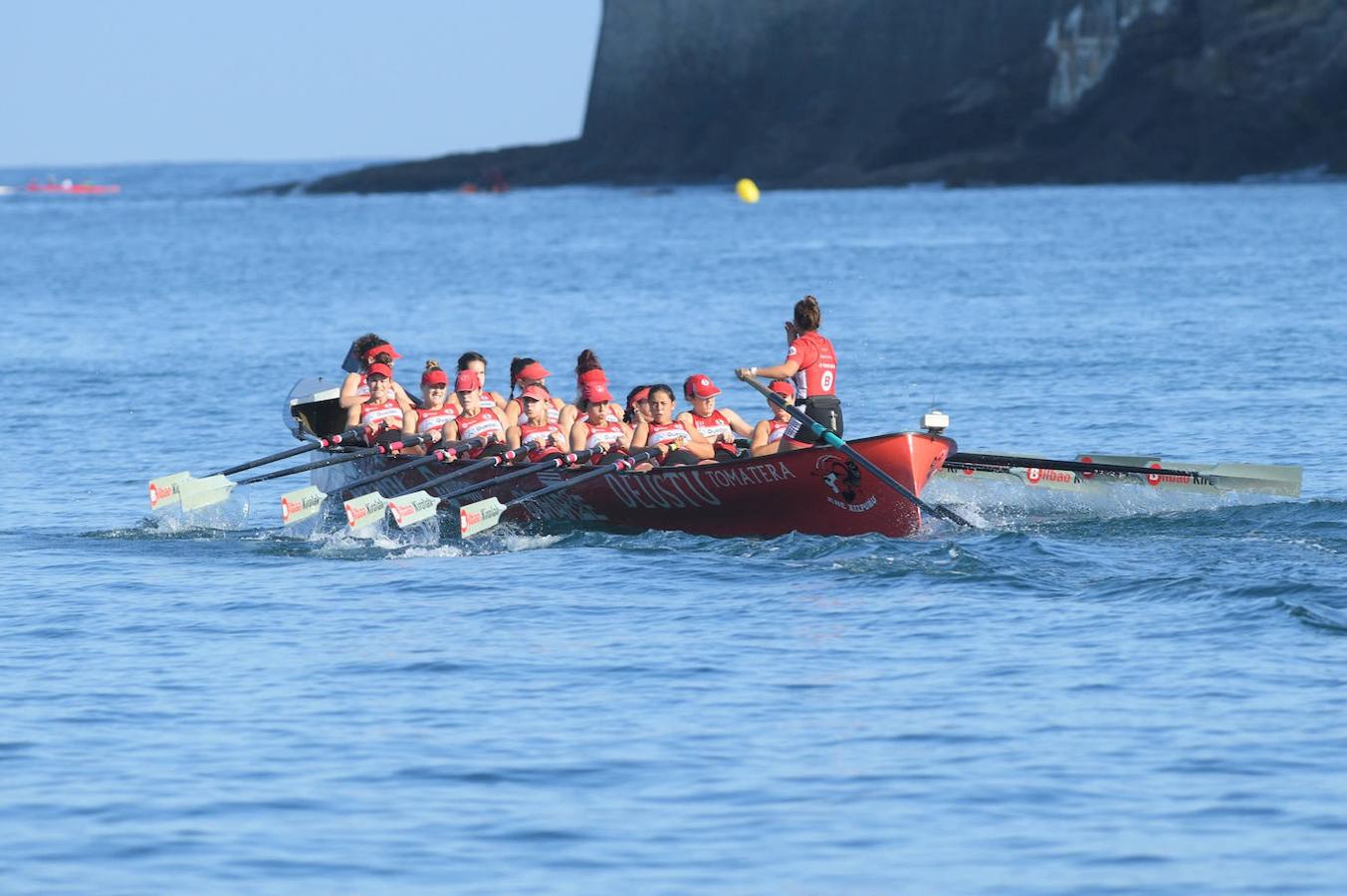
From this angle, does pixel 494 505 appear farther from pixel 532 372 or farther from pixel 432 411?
pixel 432 411

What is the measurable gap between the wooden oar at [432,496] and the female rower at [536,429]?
312 mm

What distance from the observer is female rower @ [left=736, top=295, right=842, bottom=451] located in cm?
1748

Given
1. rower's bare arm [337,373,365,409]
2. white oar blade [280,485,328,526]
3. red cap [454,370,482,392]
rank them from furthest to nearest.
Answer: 1. rower's bare arm [337,373,365,409]
2. red cap [454,370,482,392]
3. white oar blade [280,485,328,526]

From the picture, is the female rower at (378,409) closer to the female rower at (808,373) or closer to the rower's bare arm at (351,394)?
the rower's bare arm at (351,394)

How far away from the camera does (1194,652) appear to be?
1345cm

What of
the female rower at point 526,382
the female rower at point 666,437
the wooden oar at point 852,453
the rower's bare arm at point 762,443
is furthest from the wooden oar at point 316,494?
→ the wooden oar at point 852,453

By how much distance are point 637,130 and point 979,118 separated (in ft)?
111

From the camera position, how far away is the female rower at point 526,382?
63.7 ft

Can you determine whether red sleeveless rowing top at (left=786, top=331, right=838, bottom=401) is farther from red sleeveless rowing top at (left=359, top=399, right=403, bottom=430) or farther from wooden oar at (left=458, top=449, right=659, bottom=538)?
red sleeveless rowing top at (left=359, top=399, right=403, bottom=430)

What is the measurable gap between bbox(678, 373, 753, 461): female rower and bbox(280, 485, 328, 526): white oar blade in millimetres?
3537

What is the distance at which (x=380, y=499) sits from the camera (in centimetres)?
1872

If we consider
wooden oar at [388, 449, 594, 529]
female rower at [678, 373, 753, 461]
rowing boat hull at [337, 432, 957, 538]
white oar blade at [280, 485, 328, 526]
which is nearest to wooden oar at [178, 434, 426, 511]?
white oar blade at [280, 485, 328, 526]

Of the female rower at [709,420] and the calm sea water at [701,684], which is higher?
the female rower at [709,420]

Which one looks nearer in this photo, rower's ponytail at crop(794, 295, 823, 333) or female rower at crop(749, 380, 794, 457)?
rower's ponytail at crop(794, 295, 823, 333)
